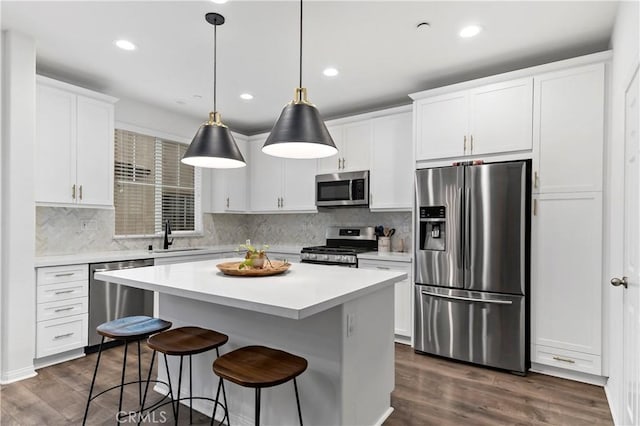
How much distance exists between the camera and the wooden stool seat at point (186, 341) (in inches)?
77.4

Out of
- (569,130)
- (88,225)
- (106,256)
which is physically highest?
(569,130)

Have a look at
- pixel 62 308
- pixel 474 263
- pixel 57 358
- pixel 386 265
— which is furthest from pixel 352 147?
pixel 57 358

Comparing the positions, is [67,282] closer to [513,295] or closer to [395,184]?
[395,184]

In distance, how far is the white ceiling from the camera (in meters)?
2.49

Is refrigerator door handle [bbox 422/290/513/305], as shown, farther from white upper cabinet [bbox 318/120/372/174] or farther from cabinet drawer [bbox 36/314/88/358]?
cabinet drawer [bbox 36/314/88/358]

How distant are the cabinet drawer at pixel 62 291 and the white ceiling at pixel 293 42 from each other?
2.02 meters

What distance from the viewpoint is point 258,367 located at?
1695mm

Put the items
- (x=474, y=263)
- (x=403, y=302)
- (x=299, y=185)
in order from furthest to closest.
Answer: (x=299, y=185)
(x=403, y=302)
(x=474, y=263)

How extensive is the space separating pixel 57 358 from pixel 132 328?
1.69 m

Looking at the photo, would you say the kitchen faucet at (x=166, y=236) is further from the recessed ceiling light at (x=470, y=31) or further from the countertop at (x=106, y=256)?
the recessed ceiling light at (x=470, y=31)

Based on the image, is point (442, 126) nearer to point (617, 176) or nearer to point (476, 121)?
point (476, 121)

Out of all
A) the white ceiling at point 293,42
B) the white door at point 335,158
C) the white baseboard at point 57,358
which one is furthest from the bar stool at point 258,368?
the white door at point 335,158

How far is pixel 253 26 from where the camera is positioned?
2713 mm

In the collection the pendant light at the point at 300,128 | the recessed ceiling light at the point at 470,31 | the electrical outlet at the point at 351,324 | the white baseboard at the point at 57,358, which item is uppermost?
the recessed ceiling light at the point at 470,31
